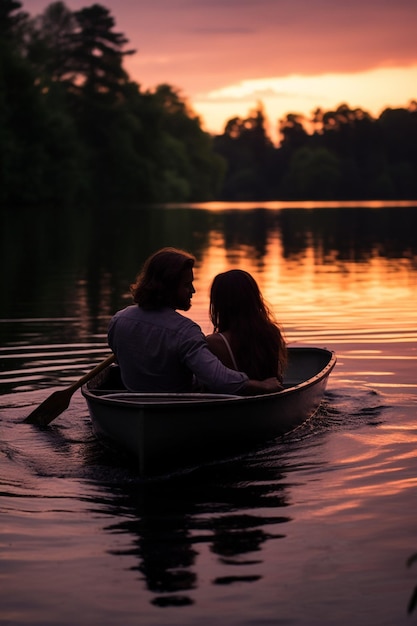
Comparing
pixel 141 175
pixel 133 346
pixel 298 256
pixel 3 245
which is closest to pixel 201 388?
pixel 133 346

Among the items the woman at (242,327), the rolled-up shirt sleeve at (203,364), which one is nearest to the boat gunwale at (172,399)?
the rolled-up shirt sleeve at (203,364)

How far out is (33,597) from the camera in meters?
5.18

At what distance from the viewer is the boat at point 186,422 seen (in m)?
7.04

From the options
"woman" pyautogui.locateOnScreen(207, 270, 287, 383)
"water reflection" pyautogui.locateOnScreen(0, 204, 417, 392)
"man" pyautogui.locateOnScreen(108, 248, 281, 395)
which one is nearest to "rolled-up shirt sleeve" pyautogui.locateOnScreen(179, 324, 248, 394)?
"man" pyautogui.locateOnScreen(108, 248, 281, 395)

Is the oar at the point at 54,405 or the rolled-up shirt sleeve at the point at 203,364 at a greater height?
the rolled-up shirt sleeve at the point at 203,364

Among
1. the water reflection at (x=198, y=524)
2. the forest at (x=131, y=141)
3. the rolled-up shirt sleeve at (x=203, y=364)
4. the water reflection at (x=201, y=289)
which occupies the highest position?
the forest at (x=131, y=141)

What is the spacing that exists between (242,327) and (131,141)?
92.0 meters

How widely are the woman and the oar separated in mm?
1304

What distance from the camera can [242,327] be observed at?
7941 mm

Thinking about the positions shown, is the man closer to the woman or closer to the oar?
the woman

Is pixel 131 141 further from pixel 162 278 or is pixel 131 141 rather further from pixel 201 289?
pixel 162 278

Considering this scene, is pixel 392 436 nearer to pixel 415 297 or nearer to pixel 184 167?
pixel 415 297

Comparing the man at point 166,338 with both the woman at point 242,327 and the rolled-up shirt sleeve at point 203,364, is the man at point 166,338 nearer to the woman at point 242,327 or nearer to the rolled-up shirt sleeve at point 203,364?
the rolled-up shirt sleeve at point 203,364

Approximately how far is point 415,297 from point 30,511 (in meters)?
12.1
